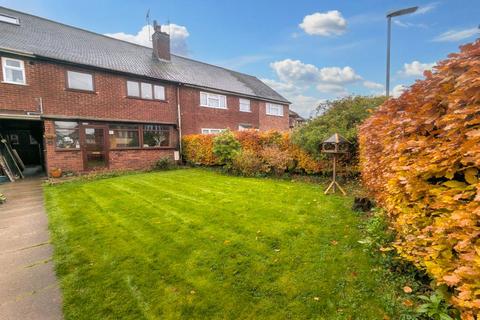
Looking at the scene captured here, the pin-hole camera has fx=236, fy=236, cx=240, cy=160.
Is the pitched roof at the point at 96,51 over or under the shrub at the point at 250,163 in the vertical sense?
over

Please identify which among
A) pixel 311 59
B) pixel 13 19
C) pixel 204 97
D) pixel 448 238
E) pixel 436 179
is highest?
pixel 13 19

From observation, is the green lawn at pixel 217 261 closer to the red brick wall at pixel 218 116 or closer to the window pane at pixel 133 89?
the window pane at pixel 133 89

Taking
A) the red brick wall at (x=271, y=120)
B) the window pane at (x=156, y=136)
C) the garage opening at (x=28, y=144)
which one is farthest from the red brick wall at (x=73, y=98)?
the red brick wall at (x=271, y=120)

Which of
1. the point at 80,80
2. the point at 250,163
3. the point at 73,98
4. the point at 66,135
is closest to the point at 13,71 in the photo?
the point at 73,98

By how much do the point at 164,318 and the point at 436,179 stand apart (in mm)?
2861

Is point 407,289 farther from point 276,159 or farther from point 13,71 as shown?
point 13,71

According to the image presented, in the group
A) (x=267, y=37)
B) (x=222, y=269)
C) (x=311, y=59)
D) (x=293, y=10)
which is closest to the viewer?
(x=222, y=269)

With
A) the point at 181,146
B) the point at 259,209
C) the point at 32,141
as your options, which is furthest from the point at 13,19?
the point at 259,209

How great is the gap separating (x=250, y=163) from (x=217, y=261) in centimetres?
718

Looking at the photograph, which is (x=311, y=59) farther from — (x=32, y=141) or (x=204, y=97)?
(x=32, y=141)

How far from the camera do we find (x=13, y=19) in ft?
41.6

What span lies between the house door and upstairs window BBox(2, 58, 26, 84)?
311cm

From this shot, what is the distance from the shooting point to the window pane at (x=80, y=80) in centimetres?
1173

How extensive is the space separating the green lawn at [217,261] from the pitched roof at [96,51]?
9467 mm
